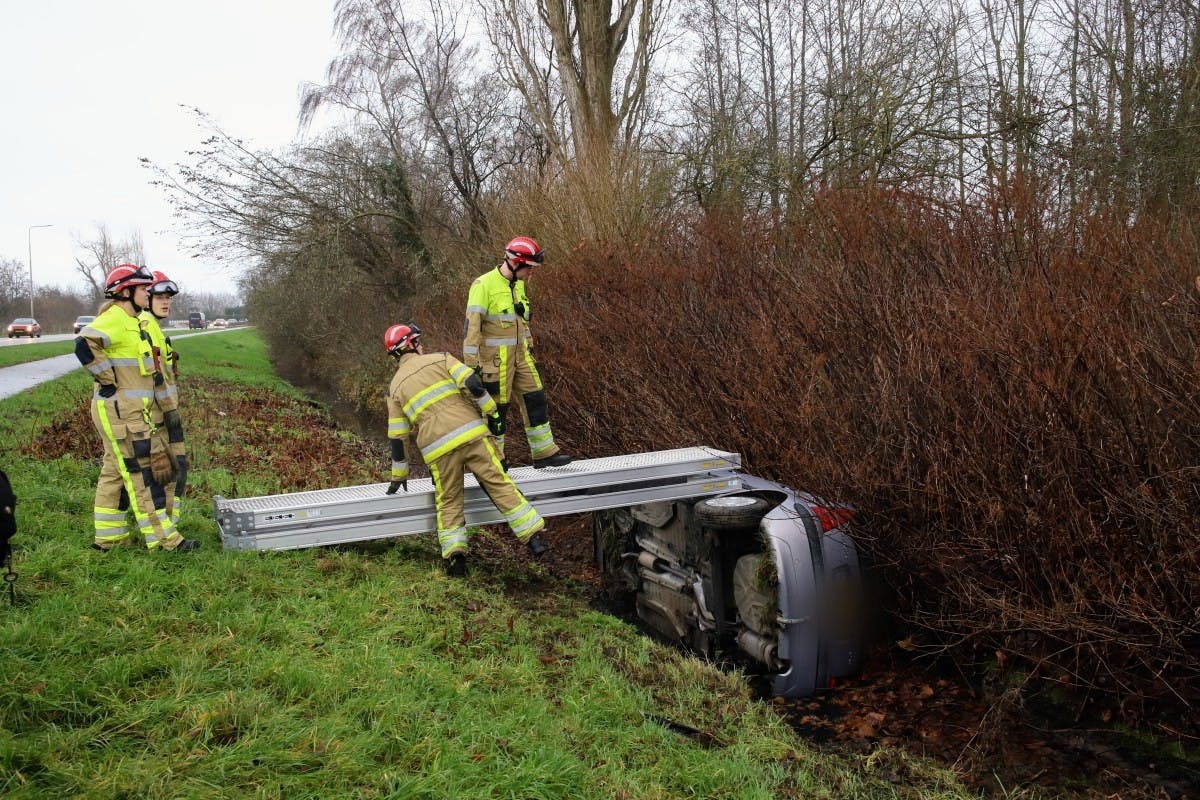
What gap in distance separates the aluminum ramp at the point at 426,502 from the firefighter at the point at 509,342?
29.4 inches

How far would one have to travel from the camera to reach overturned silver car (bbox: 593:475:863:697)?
186 inches

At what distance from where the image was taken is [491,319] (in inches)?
271

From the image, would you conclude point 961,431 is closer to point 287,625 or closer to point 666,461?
point 666,461

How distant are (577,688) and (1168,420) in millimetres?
3184

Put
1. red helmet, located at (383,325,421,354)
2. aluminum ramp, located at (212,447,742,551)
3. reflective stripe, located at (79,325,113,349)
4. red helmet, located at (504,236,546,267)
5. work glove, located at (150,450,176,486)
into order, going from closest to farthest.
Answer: reflective stripe, located at (79,325,113,349), work glove, located at (150,450,176,486), aluminum ramp, located at (212,447,742,551), red helmet, located at (383,325,421,354), red helmet, located at (504,236,546,267)

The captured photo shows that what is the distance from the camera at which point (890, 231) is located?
8.22 m

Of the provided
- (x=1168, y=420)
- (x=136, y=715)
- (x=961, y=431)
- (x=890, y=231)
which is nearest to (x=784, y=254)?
(x=890, y=231)

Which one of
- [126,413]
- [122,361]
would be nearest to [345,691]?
[126,413]

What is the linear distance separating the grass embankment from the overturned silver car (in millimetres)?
336

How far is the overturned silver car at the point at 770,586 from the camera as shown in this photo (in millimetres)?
4719

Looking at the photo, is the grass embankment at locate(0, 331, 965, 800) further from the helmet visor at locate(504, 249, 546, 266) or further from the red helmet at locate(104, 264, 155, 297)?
the helmet visor at locate(504, 249, 546, 266)

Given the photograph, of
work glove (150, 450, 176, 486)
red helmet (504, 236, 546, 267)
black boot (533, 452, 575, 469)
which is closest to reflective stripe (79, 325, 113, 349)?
work glove (150, 450, 176, 486)

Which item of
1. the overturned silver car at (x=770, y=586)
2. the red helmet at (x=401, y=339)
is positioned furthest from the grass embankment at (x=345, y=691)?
the red helmet at (x=401, y=339)

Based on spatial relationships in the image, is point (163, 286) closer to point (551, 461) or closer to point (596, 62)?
point (551, 461)
